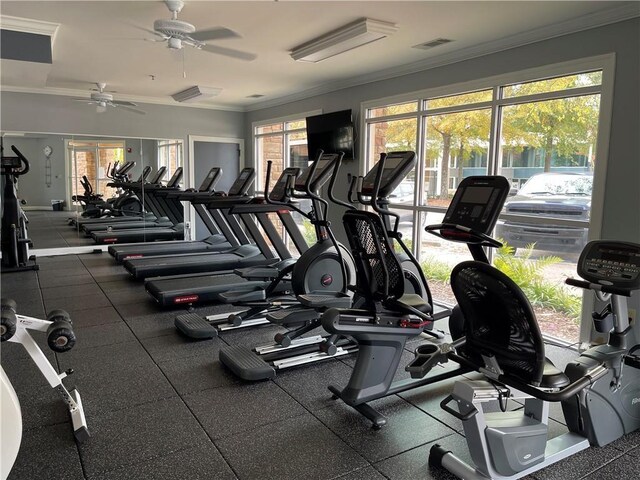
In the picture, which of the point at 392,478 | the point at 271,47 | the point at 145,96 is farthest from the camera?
the point at 145,96

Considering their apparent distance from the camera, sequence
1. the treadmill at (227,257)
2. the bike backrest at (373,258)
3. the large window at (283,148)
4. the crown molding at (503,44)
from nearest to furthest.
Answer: the bike backrest at (373,258), the crown molding at (503,44), the treadmill at (227,257), the large window at (283,148)

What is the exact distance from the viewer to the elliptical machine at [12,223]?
22.1 feet

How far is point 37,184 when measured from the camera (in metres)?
7.76

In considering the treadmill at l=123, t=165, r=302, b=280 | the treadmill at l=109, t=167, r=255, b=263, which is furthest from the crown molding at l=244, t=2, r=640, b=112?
the treadmill at l=123, t=165, r=302, b=280

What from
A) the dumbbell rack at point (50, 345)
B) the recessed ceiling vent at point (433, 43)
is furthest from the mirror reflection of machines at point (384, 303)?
the recessed ceiling vent at point (433, 43)

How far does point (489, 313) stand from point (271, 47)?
13.2 feet

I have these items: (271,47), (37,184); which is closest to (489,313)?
(271,47)

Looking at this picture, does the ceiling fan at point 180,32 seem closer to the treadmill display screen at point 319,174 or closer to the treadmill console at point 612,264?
the treadmill display screen at point 319,174

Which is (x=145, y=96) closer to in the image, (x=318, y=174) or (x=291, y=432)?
(x=318, y=174)

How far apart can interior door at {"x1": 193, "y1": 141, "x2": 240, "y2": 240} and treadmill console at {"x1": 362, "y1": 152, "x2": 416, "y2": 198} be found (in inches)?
251

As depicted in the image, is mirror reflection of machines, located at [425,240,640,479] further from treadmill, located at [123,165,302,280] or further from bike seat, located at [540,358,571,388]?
treadmill, located at [123,165,302,280]

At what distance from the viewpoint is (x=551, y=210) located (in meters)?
4.53

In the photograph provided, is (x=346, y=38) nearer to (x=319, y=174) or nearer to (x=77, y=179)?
(x=319, y=174)

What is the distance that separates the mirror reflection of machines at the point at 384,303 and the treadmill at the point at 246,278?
193 cm
